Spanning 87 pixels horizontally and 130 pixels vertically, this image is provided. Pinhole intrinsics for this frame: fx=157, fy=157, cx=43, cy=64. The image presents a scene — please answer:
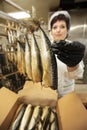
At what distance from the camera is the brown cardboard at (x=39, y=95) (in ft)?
4.07

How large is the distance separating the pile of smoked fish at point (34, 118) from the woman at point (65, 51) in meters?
0.33

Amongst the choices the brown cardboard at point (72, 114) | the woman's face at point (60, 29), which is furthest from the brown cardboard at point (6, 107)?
the woman's face at point (60, 29)

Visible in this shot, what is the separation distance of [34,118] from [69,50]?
2.00ft

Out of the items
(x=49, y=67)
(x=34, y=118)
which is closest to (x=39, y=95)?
(x=34, y=118)

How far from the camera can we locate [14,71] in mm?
3008

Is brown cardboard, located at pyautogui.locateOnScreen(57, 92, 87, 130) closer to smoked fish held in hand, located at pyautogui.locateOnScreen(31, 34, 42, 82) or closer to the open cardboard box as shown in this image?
the open cardboard box

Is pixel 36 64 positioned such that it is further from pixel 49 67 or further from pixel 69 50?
pixel 69 50

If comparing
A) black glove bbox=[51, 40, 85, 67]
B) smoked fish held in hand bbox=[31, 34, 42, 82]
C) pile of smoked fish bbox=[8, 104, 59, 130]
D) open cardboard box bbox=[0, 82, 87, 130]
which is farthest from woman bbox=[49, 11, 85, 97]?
pile of smoked fish bbox=[8, 104, 59, 130]

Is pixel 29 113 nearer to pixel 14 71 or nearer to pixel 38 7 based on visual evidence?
pixel 14 71

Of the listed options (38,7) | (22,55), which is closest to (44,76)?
(22,55)

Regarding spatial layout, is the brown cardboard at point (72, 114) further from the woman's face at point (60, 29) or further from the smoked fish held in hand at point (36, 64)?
the woman's face at point (60, 29)

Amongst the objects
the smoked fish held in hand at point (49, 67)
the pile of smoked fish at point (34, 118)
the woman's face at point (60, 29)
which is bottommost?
the pile of smoked fish at point (34, 118)

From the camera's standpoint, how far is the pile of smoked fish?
3.60ft

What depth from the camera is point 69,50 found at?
32.9 inches
